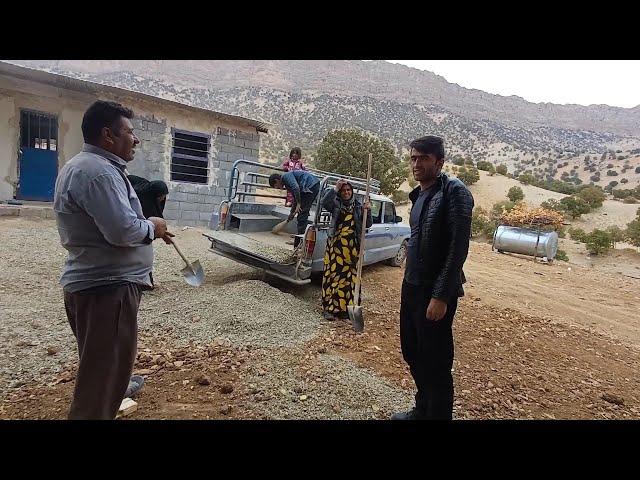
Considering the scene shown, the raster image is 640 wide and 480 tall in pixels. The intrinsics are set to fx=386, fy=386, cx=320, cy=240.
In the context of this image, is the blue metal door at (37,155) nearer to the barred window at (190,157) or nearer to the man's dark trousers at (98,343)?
the barred window at (190,157)

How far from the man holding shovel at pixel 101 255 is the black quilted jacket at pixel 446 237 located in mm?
1587

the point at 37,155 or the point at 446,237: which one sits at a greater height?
the point at 37,155

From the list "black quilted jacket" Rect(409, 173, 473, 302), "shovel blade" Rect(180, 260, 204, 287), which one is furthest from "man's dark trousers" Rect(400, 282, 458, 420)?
"shovel blade" Rect(180, 260, 204, 287)

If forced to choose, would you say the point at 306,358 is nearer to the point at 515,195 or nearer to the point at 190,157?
the point at 190,157

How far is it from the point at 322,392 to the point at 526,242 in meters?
11.7

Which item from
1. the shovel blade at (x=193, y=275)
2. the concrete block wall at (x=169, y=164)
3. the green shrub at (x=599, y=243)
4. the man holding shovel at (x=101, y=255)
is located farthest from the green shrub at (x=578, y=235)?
the man holding shovel at (x=101, y=255)

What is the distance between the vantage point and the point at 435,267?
7.86ft

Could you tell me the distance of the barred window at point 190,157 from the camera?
11.0 m

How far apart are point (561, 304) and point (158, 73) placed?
84.7 metres

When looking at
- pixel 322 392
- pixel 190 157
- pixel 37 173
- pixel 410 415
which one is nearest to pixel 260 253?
pixel 322 392

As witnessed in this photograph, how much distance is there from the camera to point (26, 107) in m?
10.2

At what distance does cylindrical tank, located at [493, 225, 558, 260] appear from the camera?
482 inches
